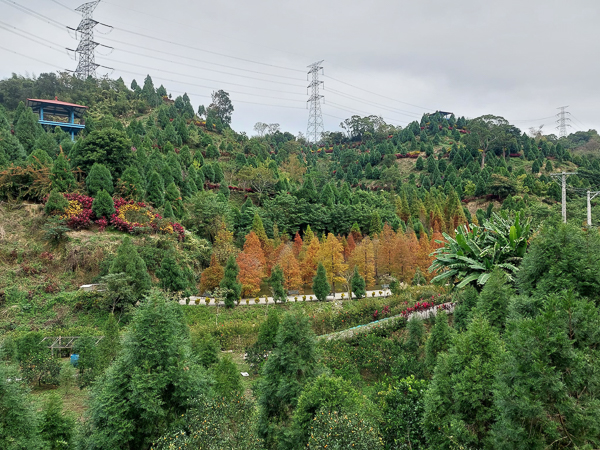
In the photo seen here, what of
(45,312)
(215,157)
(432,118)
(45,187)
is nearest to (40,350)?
(45,312)

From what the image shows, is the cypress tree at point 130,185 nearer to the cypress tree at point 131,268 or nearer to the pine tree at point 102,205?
the pine tree at point 102,205

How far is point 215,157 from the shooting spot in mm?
39781

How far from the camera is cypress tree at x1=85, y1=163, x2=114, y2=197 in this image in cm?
2045

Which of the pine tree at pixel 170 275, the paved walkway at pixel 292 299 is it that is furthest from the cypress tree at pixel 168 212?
the paved walkway at pixel 292 299

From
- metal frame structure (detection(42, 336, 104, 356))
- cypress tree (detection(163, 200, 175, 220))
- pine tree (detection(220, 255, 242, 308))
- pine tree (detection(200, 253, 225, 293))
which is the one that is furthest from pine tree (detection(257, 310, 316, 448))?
cypress tree (detection(163, 200, 175, 220))

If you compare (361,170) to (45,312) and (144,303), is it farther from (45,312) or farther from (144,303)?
(144,303)

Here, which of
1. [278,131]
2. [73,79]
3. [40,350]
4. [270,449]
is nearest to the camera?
[270,449]

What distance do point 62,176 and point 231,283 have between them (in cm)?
1153

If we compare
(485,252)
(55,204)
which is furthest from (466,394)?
(55,204)

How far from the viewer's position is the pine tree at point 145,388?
584 cm

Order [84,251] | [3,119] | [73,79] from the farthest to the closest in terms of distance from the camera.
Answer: [73,79], [3,119], [84,251]

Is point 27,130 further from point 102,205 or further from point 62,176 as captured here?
point 102,205

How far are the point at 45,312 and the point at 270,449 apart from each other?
1386 centimetres

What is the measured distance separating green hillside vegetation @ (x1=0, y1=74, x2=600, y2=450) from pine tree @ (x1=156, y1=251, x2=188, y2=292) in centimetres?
13
